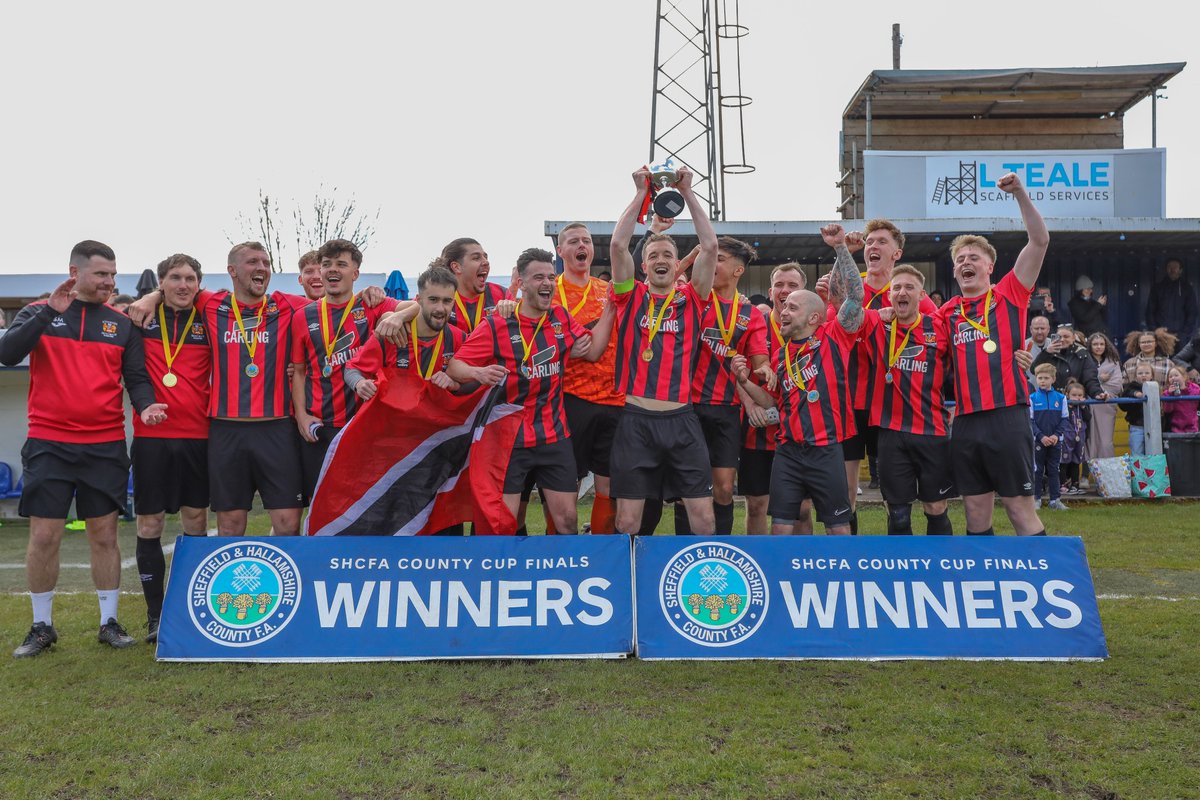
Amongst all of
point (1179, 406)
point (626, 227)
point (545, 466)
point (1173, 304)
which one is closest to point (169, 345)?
point (545, 466)

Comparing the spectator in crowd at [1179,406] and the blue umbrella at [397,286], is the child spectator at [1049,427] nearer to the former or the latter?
the spectator in crowd at [1179,406]

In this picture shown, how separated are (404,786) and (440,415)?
2.33 meters

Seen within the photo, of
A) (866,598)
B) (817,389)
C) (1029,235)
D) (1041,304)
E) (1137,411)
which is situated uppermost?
(1041,304)

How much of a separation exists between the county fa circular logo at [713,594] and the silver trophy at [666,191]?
1.74 m

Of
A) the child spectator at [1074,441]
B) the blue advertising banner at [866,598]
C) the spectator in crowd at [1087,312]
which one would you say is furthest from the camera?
the spectator in crowd at [1087,312]

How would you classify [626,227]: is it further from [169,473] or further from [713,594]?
[169,473]

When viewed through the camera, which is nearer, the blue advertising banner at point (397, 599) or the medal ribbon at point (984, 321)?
the blue advertising banner at point (397, 599)

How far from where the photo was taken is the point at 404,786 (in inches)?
122

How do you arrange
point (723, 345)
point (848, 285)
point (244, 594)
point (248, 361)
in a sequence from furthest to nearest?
point (723, 345) → point (848, 285) → point (248, 361) → point (244, 594)

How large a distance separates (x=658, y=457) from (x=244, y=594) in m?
2.19

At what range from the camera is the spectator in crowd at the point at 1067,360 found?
11258 mm

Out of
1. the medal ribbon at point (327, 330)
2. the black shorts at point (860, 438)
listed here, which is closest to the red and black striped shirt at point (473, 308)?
the medal ribbon at point (327, 330)

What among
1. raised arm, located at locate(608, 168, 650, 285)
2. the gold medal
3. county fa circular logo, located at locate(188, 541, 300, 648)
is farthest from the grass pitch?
raised arm, located at locate(608, 168, 650, 285)

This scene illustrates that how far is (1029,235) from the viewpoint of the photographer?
16.1ft
